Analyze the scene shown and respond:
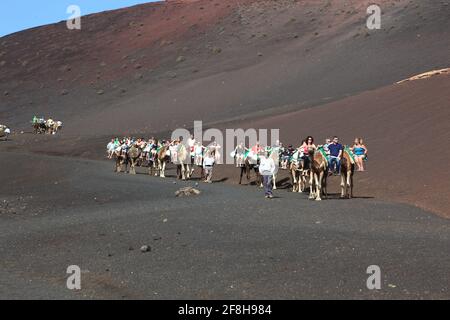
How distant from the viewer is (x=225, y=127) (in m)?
58.2

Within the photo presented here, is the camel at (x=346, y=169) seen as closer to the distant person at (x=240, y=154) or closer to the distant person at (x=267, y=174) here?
the distant person at (x=267, y=174)

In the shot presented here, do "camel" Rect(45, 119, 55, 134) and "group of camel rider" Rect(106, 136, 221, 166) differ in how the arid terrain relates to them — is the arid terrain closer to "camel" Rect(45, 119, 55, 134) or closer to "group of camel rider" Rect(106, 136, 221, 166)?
"camel" Rect(45, 119, 55, 134)

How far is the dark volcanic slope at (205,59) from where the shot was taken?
74.3 meters

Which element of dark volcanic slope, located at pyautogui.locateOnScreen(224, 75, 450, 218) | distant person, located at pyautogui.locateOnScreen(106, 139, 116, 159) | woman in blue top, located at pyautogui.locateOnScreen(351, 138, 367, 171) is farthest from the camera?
distant person, located at pyautogui.locateOnScreen(106, 139, 116, 159)

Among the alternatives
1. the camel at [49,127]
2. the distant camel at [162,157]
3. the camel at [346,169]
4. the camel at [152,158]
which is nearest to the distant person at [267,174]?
the camel at [346,169]

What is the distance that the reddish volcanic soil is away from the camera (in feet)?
126

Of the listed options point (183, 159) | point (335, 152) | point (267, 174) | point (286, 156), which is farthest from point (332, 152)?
point (183, 159)

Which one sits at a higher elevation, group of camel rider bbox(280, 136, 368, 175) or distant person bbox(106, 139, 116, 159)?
distant person bbox(106, 139, 116, 159)

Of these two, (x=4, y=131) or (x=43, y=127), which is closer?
(x=4, y=131)

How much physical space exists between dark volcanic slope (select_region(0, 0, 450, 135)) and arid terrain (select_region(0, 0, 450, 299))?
12.0 inches

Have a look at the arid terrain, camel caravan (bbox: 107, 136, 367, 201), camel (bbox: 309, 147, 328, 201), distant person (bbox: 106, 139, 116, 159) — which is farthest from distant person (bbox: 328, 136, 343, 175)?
distant person (bbox: 106, 139, 116, 159)

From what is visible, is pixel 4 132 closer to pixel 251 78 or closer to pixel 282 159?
pixel 251 78

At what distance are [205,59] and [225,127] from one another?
126ft
